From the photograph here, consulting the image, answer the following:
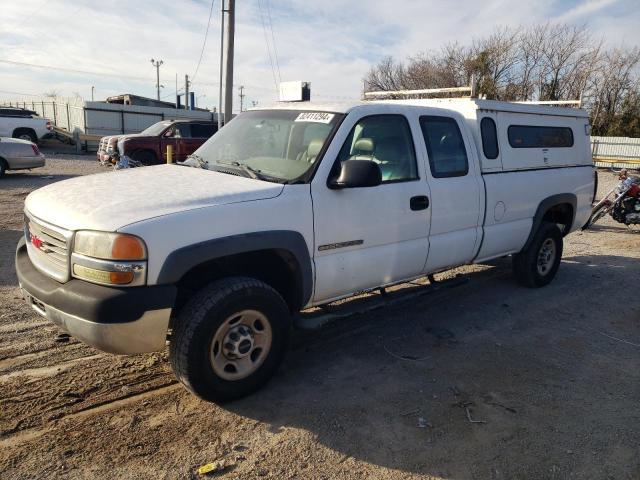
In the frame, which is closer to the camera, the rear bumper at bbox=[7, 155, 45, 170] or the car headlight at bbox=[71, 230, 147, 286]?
the car headlight at bbox=[71, 230, 147, 286]

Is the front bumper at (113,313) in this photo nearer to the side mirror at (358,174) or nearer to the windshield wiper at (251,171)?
the windshield wiper at (251,171)

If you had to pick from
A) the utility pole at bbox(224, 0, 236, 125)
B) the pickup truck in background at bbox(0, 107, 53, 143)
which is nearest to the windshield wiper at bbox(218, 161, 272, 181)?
the utility pole at bbox(224, 0, 236, 125)

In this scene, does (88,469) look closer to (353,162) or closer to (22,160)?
(353,162)

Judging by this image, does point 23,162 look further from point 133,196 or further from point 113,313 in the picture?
point 113,313

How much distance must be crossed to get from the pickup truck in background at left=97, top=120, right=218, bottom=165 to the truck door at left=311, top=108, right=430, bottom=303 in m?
12.6

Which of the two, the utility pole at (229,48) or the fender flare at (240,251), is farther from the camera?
the utility pole at (229,48)

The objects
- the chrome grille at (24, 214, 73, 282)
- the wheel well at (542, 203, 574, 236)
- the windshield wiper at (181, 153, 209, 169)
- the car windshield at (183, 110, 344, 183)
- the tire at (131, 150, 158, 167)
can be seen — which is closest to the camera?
the chrome grille at (24, 214, 73, 282)

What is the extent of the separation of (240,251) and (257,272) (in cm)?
54

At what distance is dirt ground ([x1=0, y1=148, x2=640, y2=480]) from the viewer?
2.86 m

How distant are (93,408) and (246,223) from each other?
154cm

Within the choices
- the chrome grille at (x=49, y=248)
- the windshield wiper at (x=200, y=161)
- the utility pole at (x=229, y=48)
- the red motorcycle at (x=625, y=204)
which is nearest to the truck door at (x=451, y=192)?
the windshield wiper at (x=200, y=161)

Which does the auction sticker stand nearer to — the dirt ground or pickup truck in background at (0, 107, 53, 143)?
the dirt ground

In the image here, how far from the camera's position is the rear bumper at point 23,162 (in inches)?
544

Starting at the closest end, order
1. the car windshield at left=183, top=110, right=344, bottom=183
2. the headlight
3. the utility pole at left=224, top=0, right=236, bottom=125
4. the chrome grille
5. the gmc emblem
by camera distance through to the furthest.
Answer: the headlight < the chrome grille < the gmc emblem < the car windshield at left=183, top=110, right=344, bottom=183 < the utility pole at left=224, top=0, right=236, bottom=125
